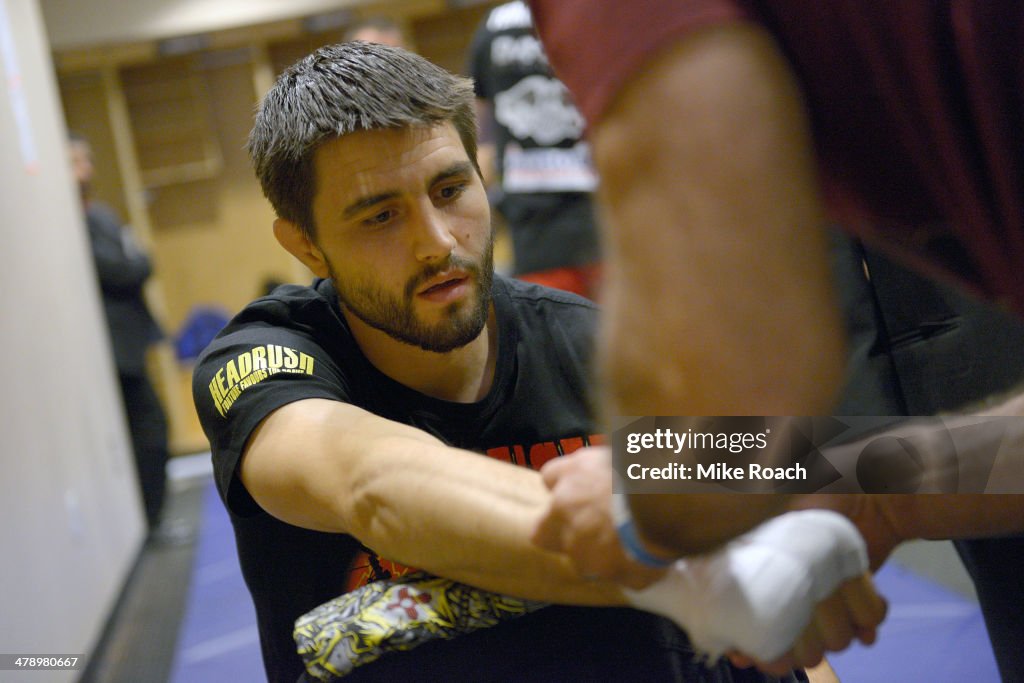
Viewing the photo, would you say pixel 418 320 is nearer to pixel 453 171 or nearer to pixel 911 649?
pixel 453 171

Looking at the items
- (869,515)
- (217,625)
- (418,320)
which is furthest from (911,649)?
(217,625)

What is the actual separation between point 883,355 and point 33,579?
5.22ft

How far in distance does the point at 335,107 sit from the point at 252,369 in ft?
0.91

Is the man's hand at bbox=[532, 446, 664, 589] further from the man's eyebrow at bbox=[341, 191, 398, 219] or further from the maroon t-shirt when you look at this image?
the man's eyebrow at bbox=[341, 191, 398, 219]

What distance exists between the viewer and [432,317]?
944 mm

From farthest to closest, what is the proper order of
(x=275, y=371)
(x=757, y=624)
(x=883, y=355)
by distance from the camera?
(x=275, y=371), (x=883, y=355), (x=757, y=624)

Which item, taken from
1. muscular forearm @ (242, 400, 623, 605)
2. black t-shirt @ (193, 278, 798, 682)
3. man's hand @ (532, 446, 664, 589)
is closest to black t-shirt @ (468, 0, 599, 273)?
black t-shirt @ (193, 278, 798, 682)

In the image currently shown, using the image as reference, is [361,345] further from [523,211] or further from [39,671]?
[523,211]

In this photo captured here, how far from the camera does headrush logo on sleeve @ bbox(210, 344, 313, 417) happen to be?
2.91 feet

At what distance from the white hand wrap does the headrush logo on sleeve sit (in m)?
0.48

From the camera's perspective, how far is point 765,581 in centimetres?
50

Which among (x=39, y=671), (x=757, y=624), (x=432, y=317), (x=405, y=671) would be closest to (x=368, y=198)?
(x=432, y=317)

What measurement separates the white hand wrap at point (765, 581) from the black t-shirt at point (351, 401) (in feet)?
0.69

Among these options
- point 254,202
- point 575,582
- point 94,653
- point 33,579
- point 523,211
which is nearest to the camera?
point 575,582
